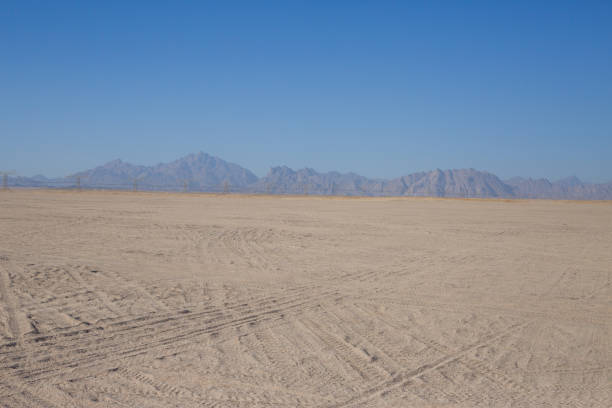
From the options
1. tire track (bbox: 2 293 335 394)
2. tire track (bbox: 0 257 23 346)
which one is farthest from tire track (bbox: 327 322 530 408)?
tire track (bbox: 0 257 23 346)

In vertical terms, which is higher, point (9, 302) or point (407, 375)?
point (9, 302)

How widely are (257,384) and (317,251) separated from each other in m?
7.60

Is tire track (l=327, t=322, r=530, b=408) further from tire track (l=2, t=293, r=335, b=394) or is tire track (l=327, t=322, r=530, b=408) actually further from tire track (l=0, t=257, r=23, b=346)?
tire track (l=0, t=257, r=23, b=346)

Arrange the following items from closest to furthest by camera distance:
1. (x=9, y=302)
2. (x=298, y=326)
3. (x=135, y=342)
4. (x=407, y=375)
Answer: (x=407, y=375), (x=135, y=342), (x=298, y=326), (x=9, y=302)

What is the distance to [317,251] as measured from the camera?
1205cm

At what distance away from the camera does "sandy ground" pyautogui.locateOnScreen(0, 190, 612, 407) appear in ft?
14.4

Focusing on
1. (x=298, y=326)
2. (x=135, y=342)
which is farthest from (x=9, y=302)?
Result: (x=298, y=326)

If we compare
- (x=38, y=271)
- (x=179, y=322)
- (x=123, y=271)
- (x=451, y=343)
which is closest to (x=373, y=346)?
(x=451, y=343)

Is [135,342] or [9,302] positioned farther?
[9,302]

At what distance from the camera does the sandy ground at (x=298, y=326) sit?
4395mm

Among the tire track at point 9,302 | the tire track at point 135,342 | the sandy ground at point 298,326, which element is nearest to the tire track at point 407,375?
the sandy ground at point 298,326

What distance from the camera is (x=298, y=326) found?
6.12 meters

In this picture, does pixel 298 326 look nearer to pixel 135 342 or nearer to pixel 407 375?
pixel 407 375

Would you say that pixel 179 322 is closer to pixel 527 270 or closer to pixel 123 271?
pixel 123 271
